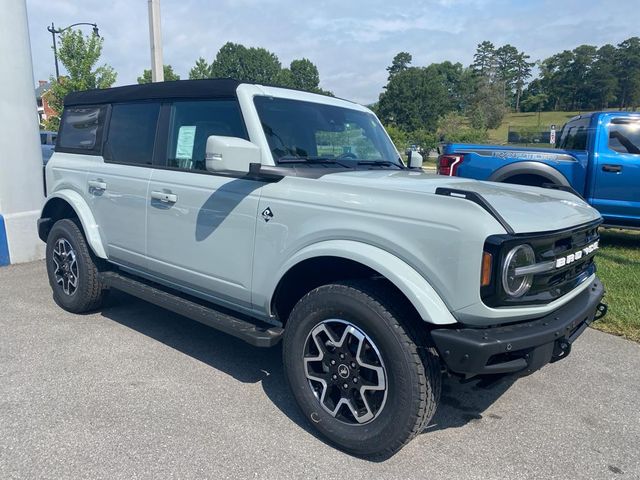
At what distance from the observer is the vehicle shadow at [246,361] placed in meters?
3.17

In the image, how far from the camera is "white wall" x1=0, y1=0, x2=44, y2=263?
6.60 meters

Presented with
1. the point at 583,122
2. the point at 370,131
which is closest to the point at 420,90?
the point at 583,122

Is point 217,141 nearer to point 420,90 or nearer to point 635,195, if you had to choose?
Answer: point 635,195

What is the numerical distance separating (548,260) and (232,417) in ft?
6.62

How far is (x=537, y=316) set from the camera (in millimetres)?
2561

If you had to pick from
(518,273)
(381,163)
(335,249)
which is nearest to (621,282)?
(381,163)

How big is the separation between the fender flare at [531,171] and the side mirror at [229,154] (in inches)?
213

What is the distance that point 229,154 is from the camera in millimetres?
2826

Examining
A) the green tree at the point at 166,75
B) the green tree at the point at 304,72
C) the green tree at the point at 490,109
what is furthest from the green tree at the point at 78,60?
the green tree at the point at 304,72

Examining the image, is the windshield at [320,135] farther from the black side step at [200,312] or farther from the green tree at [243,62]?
the green tree at [243,62]

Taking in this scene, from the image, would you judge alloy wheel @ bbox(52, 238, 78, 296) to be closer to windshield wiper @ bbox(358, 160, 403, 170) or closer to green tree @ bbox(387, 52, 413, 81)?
windshield wiper @ bbox(358, 160, 403, 170)

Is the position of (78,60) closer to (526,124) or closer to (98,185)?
(98,185)

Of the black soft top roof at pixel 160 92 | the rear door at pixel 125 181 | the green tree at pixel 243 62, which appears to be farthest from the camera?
the green tree at pixel 243 62

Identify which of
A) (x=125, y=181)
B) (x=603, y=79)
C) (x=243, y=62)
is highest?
(x=243, y=62)
